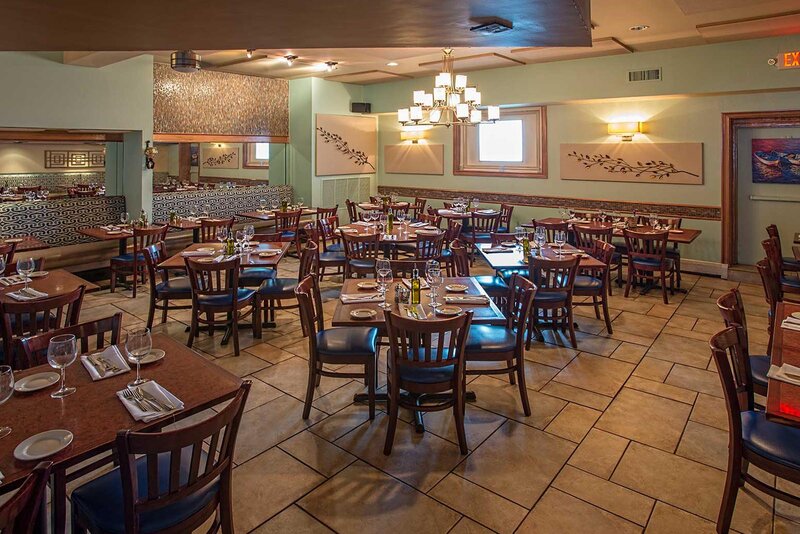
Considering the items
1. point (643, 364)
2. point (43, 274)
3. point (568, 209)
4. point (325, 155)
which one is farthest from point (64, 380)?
point (325, 155)

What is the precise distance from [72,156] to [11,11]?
7.97 metres

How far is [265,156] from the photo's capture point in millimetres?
10609

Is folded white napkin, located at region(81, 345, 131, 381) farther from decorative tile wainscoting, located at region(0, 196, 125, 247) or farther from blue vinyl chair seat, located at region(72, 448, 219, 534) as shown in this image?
decorative tile wainscoting, located at region(0, 196, 125, 247)

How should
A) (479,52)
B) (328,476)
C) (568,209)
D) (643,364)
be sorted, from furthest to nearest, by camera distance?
(568,209), (479,52), (643,364), (328,476)

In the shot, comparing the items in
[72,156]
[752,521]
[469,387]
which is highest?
[72,156]

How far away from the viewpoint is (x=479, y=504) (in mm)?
2557

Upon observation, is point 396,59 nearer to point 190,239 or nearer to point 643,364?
point 190,239

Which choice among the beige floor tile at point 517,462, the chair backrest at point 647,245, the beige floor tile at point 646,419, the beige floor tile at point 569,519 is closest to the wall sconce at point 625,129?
the chair backrest at point 647,245

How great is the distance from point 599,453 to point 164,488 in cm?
231

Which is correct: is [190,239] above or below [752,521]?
above

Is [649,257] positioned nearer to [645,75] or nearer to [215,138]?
[645,75]

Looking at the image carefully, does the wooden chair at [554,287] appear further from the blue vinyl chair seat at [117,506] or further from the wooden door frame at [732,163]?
the wooden door frame at [732,163]

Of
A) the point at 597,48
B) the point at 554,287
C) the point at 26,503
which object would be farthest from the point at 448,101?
the point at 26,503

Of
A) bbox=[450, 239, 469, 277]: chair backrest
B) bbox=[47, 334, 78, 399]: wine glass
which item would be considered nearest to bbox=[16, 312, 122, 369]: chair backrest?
bbox=[47, 334, 78, 399]: wine glass
